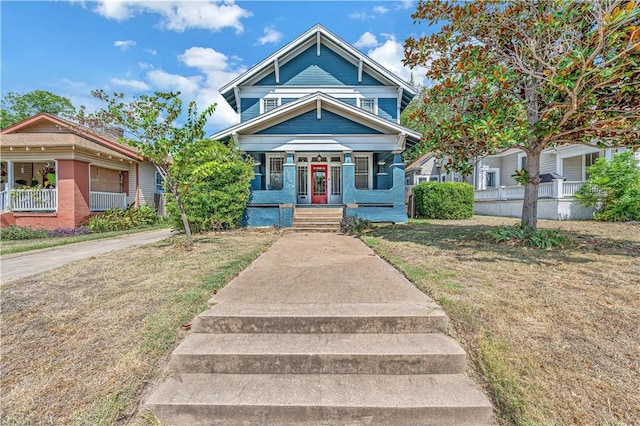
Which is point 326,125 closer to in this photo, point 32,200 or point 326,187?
point 326,187

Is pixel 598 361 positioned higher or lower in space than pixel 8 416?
higher

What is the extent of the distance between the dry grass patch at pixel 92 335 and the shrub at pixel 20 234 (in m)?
9.07

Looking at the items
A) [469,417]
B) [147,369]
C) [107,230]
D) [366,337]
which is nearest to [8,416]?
[147,369]

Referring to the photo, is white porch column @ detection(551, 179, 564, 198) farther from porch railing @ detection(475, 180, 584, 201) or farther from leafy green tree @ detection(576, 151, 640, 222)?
leafy green tree @ detection(576, 151, 640, 222)

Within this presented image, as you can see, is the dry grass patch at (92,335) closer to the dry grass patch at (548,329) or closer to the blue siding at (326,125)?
the dry grass patch at (548,329)

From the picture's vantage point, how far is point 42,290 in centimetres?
458

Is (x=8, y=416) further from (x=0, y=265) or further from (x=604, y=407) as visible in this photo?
(x=0, y=265)

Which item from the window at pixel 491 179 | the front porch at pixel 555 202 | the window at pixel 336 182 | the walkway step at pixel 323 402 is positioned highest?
the window at pixel 491 179

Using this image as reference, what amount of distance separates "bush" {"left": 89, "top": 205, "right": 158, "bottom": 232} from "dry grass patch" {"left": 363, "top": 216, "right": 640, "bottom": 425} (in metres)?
13.8

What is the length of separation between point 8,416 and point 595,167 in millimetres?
18625

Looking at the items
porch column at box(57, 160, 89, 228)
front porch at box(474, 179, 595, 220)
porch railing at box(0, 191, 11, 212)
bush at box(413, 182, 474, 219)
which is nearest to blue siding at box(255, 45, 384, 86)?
bush at box(413, 182, 474, 219)

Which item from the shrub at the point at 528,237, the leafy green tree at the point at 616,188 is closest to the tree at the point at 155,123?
the shrub at the point at 528,237

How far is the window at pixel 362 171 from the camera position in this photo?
51.8ft

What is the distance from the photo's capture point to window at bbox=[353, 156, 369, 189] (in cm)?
1577
